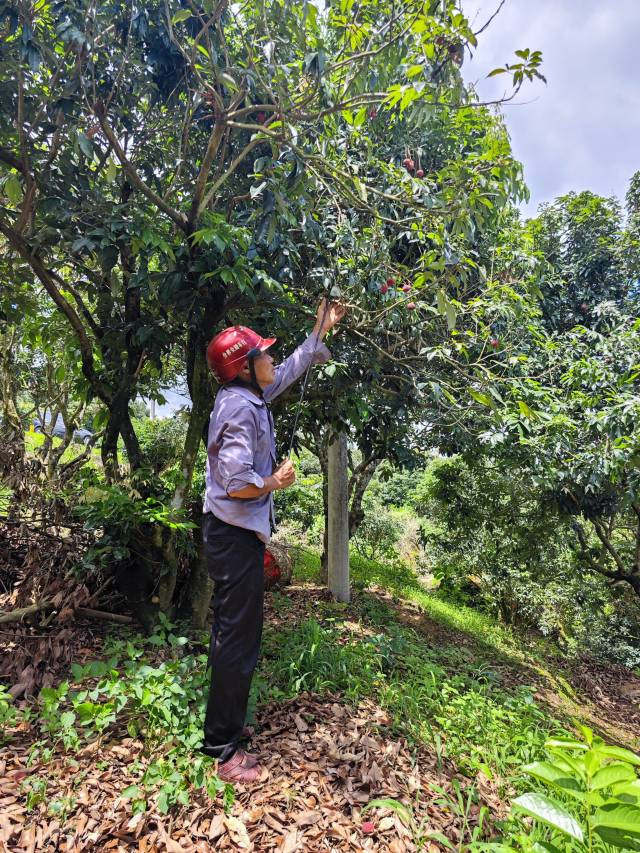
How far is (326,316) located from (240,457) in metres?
1.09

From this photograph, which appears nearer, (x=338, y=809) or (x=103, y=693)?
(x=338, y=809)

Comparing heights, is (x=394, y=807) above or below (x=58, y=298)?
below

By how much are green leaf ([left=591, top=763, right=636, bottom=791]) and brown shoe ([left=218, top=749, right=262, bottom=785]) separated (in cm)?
168

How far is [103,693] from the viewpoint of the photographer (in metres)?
2.39

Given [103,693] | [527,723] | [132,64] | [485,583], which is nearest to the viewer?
[103,693]

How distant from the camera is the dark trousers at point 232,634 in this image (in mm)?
2178

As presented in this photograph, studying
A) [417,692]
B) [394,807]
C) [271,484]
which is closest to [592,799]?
[394,807]

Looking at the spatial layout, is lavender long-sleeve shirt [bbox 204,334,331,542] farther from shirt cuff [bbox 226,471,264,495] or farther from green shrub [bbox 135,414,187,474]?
green shrub [bbox 135,414,187,474]

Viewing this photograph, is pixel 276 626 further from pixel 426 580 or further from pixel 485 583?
pixel 426 580

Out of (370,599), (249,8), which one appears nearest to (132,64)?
(249,8)

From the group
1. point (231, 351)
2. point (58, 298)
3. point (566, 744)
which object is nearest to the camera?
point (566, 744)

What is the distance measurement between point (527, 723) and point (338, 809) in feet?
5.94

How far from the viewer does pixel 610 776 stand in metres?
0.96

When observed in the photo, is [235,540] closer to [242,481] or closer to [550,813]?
[242,481]
